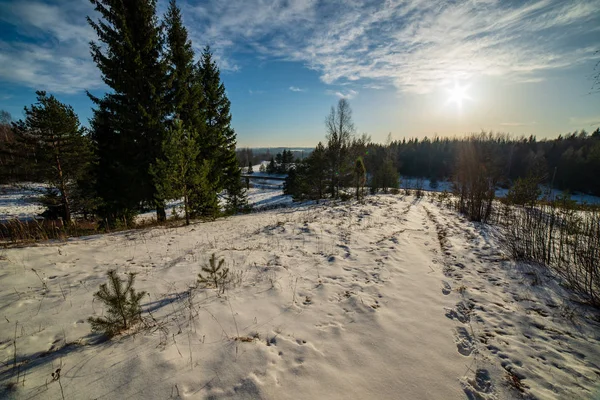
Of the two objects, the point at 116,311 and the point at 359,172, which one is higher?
the point at 359,172

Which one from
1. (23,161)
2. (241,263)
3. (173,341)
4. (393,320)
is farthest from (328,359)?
(23,161)

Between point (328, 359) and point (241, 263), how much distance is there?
3.45 metres

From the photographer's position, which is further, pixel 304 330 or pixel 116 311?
pixel 304 330

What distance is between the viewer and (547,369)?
8.93 feet

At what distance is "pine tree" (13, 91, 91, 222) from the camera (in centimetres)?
1301

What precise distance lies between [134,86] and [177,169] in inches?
201

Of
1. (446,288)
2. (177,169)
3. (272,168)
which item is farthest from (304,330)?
(272,168)

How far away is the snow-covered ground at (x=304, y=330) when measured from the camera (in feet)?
7.82

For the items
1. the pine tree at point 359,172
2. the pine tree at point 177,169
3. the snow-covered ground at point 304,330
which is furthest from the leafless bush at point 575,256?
the pine tree at point 359,172

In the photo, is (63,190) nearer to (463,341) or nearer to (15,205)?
(463,341)

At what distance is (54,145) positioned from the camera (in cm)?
1388

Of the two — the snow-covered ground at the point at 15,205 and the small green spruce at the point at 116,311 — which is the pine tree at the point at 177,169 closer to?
the small green spruce at the point at 116,311

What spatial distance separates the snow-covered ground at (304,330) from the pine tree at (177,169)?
152 inches

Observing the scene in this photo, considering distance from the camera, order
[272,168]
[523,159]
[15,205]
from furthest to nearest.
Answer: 1. [272,168]
2. [523,159]
3. [15,205]
